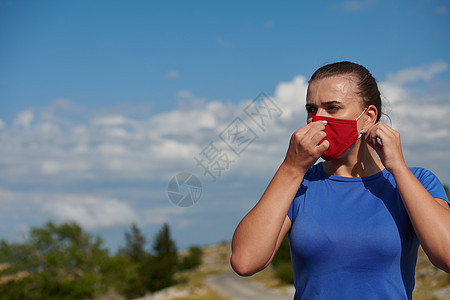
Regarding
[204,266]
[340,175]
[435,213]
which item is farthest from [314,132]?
[204,266]

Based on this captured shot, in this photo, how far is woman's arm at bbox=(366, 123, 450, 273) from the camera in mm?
2590

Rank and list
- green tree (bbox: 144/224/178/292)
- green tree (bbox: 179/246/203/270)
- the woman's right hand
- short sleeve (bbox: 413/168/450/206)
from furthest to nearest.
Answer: green tree (bbox: 179/246/203/270), green tree (bbox: 144/224/178/292), short sleeve (bbox: 413/168/450/206), the woman's right hand

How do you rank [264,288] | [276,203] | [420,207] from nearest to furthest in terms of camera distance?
[420,207] < [276,203] < [264,288]

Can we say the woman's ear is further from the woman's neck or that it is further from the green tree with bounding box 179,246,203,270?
the green tree with bounding box 179,246,203,270

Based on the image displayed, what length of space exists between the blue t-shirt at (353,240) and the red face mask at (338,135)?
18 cm

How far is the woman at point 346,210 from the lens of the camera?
104 inches

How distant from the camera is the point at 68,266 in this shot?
45.9 meters

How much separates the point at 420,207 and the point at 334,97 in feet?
2.62

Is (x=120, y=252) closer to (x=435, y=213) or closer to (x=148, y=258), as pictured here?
(x=148, y=258)

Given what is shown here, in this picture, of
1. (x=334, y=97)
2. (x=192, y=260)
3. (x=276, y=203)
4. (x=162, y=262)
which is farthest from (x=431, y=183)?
(x=192, y=260)

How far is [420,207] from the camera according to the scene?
2.62 m

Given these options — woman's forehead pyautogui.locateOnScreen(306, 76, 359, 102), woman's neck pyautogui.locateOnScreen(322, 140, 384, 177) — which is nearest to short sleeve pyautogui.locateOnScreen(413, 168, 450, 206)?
woman's neck pyautogui.locateOnScreen(322, 140, 384, 177)

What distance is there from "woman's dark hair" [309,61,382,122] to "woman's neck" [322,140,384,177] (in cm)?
29

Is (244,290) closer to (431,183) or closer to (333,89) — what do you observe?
(431,183)
